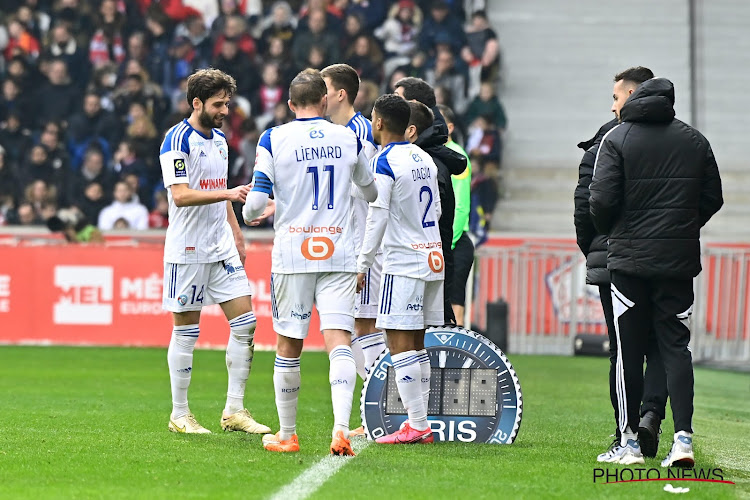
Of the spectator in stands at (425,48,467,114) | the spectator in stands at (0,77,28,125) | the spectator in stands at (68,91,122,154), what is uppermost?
the spectator in stands at (425,48,467,114)

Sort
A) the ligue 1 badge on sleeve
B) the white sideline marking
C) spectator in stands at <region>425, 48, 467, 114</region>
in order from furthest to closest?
spectator in stands at <region>425, 48, 467, 114</region> → the ligue 1 badge on sleeve → the white sideline marking

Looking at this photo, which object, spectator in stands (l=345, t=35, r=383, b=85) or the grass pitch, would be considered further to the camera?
spectator in stands (l=345, t=35, r=383, b=85)

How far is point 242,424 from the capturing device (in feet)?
27.7

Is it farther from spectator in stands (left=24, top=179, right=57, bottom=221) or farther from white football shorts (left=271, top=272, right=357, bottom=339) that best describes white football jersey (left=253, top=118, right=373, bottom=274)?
spectator in stands (left=24, top=179, right=57, bottom=221)

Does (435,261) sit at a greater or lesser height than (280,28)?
lesser

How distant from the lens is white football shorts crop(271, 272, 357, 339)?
722 cm

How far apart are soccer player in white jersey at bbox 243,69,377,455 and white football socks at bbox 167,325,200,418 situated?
1.40 meters

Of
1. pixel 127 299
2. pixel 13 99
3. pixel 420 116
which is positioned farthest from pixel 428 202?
pixel 13 99

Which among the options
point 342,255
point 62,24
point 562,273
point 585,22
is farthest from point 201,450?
point 585,22

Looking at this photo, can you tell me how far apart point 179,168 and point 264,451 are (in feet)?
6.33

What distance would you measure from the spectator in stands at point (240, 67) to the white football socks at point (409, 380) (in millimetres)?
14196

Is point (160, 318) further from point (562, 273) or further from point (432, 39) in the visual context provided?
point (432, 39)

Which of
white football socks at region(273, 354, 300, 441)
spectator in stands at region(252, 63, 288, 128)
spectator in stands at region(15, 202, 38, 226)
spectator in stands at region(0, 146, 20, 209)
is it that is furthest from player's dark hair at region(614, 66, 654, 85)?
spectator in stands at region(0, 146, 20, 209)

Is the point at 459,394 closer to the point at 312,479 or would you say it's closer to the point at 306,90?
the point at 312,479
